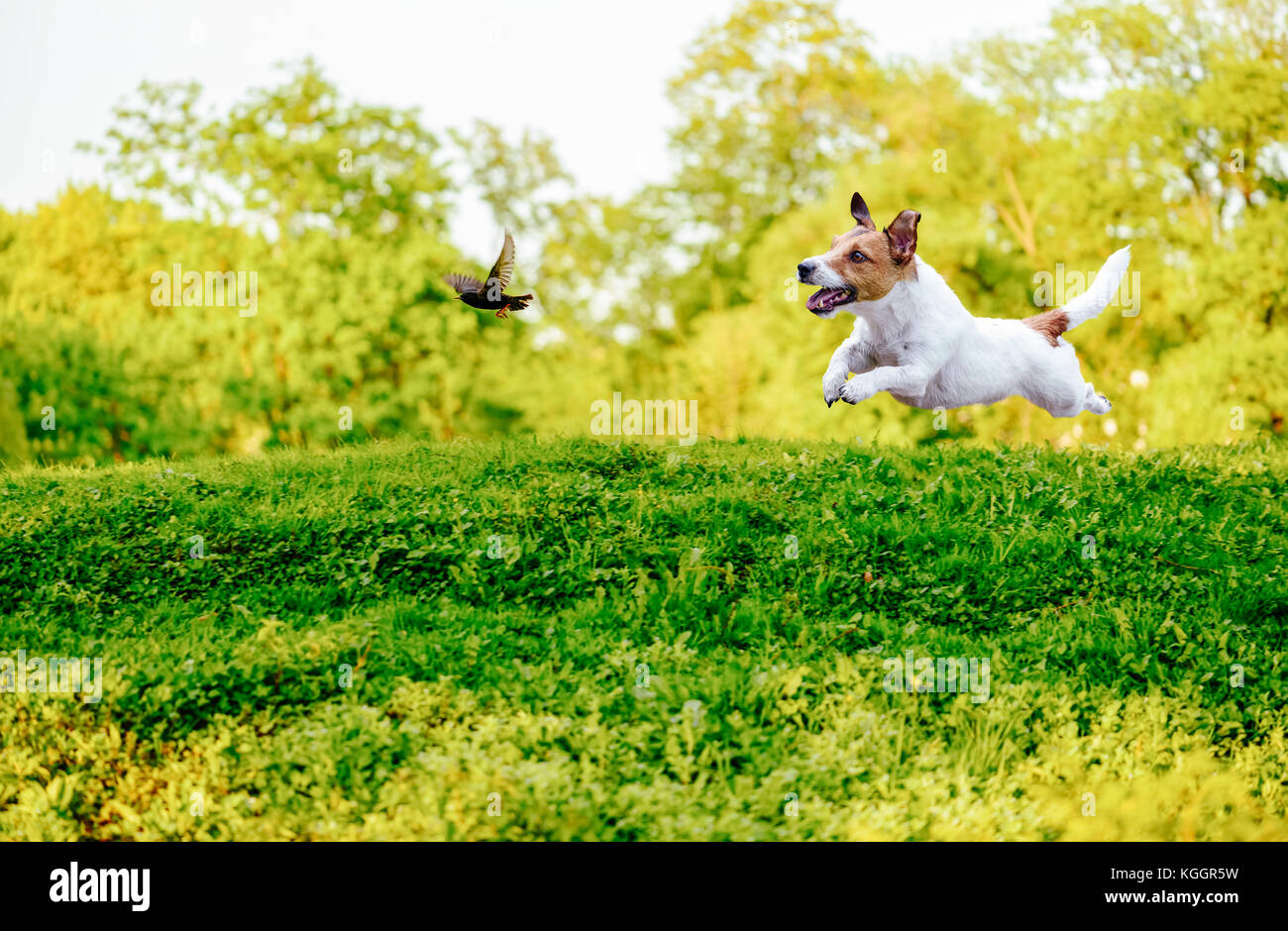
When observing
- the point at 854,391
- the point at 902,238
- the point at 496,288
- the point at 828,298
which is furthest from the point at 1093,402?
the point at 496,288

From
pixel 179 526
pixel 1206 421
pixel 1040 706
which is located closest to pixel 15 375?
pixel 179 526

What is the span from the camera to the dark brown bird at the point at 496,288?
287 inches

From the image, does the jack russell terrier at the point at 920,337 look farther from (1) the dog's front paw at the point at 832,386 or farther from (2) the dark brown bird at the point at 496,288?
(2) the dark brown bird at the point at 496,288

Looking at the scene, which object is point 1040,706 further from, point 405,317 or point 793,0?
point 793,0

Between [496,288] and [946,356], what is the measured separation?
3.04 metres

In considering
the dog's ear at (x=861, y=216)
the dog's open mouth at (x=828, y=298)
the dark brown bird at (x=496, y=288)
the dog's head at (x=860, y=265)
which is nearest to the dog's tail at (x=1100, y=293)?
the dog's head at (x=860, y=265)

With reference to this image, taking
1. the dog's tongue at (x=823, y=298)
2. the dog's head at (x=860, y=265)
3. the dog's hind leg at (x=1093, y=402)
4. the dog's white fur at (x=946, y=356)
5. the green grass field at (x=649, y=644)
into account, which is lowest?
the green grass field at (x=649, y=644)

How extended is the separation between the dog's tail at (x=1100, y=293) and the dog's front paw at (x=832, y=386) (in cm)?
160

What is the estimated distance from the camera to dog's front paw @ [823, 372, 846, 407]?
214 inches

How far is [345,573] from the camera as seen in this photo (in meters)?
9.16

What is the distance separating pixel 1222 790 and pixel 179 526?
27.6 ft

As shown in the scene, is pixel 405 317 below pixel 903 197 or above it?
below

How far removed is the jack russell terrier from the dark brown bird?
2.35 metres

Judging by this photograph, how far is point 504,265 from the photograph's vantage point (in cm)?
743
